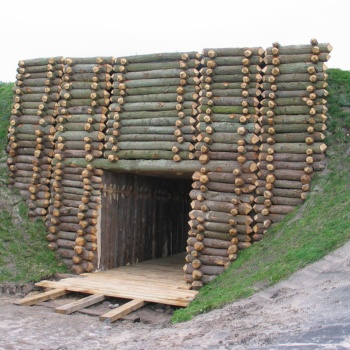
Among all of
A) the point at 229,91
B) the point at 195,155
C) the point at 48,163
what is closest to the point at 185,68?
the point at 229,91

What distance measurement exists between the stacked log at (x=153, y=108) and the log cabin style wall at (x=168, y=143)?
30 millimetres

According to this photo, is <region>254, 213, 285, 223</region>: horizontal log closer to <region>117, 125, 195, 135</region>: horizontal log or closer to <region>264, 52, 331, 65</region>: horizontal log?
<region>117, 125, 195, 135</region>: horizontal log

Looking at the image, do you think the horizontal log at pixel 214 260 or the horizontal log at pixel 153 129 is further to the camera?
the horizontal log at pixel 153 129

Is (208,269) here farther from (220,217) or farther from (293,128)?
(293,128)

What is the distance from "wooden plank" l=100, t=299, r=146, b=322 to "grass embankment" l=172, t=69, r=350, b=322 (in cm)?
107

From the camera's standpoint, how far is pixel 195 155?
1362cm

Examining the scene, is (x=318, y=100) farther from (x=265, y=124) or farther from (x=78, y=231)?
(x=78, y=231)

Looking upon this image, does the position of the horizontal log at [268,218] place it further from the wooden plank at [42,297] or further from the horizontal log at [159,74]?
the wooden plank at [42,297]

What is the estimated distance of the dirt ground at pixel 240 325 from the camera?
6.98 m

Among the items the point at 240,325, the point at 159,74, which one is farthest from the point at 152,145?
the point at 240,325

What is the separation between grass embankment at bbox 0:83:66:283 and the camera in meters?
13.7

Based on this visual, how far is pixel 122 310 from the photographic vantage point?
35.9 feet

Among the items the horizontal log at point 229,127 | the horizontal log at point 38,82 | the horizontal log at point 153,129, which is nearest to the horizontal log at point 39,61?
the horizontal log at point 38,82

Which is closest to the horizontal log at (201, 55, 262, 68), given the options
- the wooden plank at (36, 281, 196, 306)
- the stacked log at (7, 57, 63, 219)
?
the stacked log at (7, 57, 63, 219)
